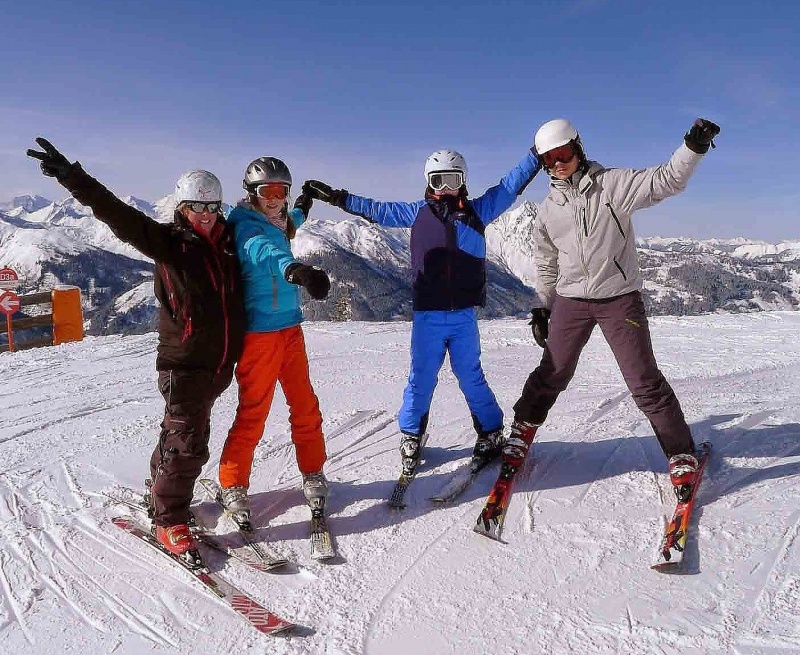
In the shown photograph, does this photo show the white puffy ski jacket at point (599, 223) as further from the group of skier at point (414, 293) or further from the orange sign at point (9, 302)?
the orange sign at point (9, 302)

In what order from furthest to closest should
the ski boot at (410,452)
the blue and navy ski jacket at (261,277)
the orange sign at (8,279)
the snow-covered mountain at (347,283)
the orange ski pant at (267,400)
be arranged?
the snow-covered mountain at (347,283), the orange sign at (8,279), the ski boot at (410,452), the orange ski pant at (267,400), the blue and navy ski jacket at (261,277)

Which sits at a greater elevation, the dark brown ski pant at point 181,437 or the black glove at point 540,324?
the black glove at point 540,324

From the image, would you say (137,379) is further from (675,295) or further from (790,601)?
(675,295)

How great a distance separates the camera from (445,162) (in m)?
3.68

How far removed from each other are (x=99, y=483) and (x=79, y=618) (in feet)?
5.15

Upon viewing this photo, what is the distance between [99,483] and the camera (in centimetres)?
384

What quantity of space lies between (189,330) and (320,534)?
1.27 metres

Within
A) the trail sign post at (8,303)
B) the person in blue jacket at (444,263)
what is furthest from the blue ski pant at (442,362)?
the trail sign post at (8,303)

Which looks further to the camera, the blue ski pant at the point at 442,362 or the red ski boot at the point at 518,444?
the blue ski pant at the point at 442,362

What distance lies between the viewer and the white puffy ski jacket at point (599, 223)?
3.08 meters

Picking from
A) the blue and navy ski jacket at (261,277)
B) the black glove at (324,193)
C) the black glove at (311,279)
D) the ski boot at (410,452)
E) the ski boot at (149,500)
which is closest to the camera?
the black glove at (311,279)

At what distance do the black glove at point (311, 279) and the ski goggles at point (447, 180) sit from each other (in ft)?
4.62

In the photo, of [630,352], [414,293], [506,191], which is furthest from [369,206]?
[630,352]

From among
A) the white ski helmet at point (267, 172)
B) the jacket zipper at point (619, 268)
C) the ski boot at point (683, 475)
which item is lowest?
the ski boot at point (683, 475)
